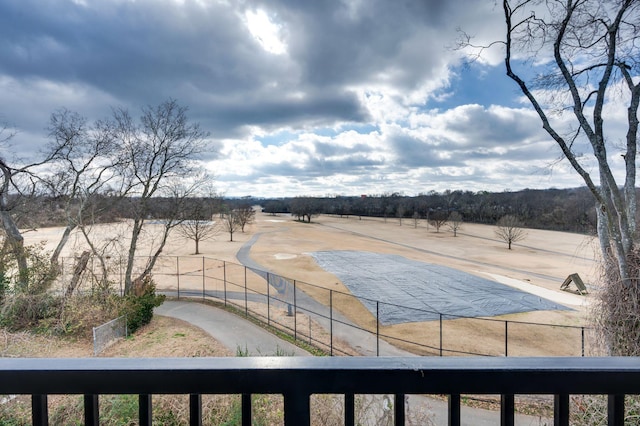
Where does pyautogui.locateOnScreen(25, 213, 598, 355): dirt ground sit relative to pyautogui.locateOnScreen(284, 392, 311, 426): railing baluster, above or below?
below

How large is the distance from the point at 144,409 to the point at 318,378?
0.58 meters

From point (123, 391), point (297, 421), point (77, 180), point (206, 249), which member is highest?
point (77, 180)

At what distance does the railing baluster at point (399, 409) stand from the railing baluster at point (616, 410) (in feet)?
2.05

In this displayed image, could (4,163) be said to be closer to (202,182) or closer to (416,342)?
(202,182)

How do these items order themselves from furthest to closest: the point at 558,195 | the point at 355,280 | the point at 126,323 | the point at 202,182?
the point at 558,195 → the point at 355,280 → the point at 202,182 → the point at 126,323

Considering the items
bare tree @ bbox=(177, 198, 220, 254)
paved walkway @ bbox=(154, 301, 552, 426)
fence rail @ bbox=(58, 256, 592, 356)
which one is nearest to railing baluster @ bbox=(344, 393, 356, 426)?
paved walkway @ bbox=(154, 301, 552, 426)

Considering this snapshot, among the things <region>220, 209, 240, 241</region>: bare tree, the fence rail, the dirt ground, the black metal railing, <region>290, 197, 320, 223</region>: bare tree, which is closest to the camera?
the black metal railing

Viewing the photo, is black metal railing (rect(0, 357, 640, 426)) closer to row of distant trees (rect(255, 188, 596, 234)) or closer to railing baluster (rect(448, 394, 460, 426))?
railing baluster (rect(448, 394, 460, 426))

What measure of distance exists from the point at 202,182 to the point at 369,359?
23.5 meters

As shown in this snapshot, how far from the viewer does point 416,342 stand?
1276 centimetres

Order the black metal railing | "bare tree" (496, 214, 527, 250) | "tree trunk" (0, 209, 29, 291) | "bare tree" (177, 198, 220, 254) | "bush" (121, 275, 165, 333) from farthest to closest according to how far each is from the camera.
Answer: "bare tree" (496, 214, 527, 250) → "bare tree" (177, 198, 220, 254) → "bush" (121, 275, 165, 333) → "tree trunk" (0, 209, 29, 291) → the black metal railing

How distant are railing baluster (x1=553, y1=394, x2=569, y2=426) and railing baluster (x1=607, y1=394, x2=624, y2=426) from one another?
4.3 inches

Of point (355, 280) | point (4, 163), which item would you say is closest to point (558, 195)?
point (355, 280)

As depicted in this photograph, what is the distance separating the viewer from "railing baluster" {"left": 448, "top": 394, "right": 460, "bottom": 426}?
97 centimetres
